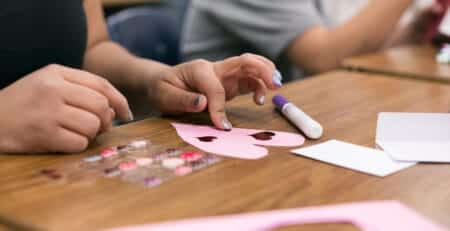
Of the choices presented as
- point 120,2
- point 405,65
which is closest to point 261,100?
point 405,65

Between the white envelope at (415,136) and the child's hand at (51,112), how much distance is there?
338 mm

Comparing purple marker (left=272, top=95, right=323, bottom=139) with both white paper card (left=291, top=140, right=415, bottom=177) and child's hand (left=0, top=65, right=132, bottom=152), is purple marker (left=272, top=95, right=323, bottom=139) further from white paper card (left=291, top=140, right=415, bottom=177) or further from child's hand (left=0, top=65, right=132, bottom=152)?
child's hand (left=0, top=65, right=132, bottom=152)

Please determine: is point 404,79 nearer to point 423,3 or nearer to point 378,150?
point 378,150

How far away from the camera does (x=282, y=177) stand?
0.67m

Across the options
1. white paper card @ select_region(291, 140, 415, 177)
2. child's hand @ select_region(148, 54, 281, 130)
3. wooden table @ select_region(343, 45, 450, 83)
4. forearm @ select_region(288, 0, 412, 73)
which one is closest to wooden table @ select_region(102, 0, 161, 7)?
forearm @ select_region(288, 0, 412, 73)

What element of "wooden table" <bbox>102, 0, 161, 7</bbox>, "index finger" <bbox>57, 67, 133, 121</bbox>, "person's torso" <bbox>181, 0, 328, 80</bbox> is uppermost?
"index finger" <bbox>57, 67, 133, 121</bbox>

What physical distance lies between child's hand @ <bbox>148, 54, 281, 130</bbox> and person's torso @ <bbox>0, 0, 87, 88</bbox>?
200mm

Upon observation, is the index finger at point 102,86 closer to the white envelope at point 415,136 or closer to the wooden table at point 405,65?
the white envelope at point 415,136

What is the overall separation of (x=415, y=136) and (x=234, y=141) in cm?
23

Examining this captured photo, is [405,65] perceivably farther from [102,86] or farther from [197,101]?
[102,86]

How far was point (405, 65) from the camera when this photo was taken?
4.50ft

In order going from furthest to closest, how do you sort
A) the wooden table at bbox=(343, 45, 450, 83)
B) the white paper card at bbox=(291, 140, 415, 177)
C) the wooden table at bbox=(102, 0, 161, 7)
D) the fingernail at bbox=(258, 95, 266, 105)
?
the wooden table at bbox=(102, 0, 161, 7) → the wooden table at bbox=(343, 45, 450, 83) → the fingernail at bbox=(258, 95, 266, 105) → the white paper card at bbox=(291, 140, 415, 177)

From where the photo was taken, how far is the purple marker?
820 mm

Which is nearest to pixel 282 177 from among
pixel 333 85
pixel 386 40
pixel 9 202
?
pixel 9 202
